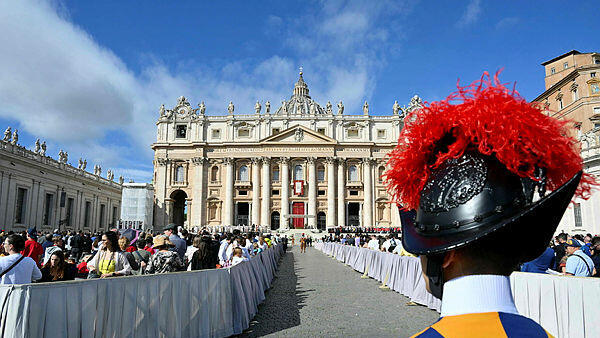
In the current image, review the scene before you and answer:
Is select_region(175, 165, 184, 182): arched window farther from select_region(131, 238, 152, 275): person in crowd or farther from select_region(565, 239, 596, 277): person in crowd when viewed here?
select_region(565, 239, 596, 277): person in crowd

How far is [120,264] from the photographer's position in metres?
6.74

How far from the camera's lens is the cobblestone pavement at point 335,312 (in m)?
7.33

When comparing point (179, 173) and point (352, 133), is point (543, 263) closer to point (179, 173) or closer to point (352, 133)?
point (352, 133)

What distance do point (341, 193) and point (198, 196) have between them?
18871 mm

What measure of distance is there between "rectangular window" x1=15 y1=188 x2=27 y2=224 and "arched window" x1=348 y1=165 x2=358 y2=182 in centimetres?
3729

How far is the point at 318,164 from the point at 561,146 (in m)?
54.2

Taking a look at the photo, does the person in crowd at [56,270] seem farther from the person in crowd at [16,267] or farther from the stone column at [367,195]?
the stone column at [367,195]

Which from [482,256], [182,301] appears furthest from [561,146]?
[182,301]

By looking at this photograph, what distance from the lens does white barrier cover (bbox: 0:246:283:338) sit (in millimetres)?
3768

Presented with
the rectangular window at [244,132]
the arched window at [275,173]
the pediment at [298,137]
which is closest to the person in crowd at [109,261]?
the pediment at [298,137]

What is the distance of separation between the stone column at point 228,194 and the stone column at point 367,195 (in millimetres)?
17504

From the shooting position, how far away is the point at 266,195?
53.9m

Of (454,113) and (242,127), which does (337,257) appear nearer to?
(454,113)

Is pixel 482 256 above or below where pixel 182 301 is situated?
above
